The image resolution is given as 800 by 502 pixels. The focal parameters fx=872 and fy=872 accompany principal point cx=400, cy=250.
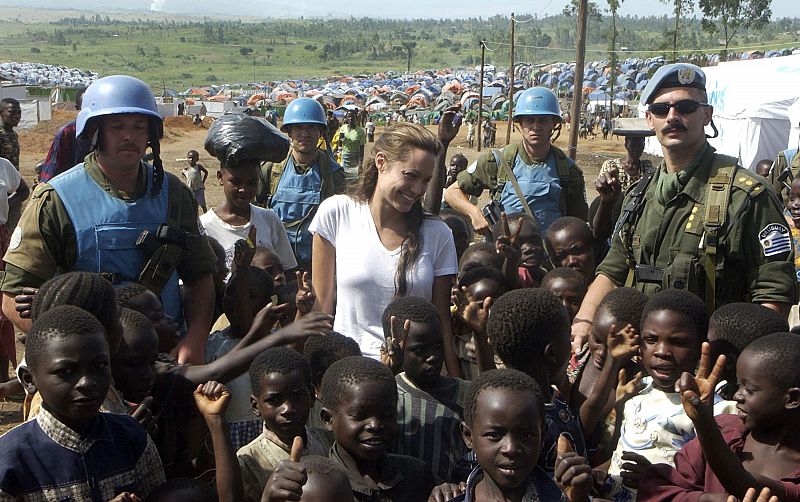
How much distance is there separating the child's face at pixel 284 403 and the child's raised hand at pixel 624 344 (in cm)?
118

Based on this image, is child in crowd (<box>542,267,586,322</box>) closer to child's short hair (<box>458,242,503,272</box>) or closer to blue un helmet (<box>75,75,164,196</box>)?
child's short hair (<box>458,242,503,272</box>)

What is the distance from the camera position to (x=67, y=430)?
99.4 inches

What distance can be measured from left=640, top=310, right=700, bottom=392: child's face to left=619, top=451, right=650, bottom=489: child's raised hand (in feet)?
1.40

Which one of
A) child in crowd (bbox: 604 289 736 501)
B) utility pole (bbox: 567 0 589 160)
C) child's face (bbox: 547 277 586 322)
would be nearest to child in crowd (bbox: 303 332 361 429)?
child in crowd (bbox: 604 289 736 501)

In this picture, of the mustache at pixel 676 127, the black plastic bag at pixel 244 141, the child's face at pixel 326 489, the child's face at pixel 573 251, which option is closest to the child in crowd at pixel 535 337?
the child's face at pixel 326 489

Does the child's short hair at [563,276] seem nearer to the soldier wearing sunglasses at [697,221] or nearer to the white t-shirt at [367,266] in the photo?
the soldier wearing sunglasses at [697,221]

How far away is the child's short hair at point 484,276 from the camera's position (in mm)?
4391

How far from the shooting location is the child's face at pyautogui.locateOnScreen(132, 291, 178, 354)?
3449 millimetres

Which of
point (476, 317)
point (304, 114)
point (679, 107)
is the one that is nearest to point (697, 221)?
point (679, 107)

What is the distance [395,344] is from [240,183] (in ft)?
6.57

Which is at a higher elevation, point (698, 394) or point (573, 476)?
point (698, 394)

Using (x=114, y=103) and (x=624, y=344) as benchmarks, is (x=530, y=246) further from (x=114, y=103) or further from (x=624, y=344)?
(x=114, y=103)

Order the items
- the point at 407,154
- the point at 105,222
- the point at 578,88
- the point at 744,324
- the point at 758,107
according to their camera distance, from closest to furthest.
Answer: the point at 744,324
the point at 105,222
the point at 407,154
the point at 578,88
the point at 758,107

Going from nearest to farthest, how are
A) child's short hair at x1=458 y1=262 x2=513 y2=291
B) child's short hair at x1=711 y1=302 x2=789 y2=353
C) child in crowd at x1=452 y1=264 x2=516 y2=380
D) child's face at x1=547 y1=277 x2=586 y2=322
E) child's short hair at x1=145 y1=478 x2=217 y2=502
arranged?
child's short hair at x1=145 y1=478 x2=217 y2=502, child's short hair at x1=711 y1=302 x2=789 y2=353, child in crowd at x1=452 y1=264 x2=516 y2=380, child's short hair at x1=458 y1=262 x2=513 y2=291, child's face at x1=547 y1=277 x2=586 y2=322
